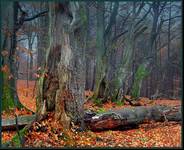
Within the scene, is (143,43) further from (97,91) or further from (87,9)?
(87,9)

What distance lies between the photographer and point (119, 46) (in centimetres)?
1155

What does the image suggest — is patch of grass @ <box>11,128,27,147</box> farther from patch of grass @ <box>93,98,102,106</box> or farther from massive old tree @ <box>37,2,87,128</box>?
patch of grass @ <box>93,98,102,106</box>

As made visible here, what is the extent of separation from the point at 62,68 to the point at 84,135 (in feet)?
5.45

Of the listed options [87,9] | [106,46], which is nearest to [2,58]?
[87,9]

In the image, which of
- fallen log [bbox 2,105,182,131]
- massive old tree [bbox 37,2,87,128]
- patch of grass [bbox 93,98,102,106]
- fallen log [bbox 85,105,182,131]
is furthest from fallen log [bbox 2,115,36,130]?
patch of grass [bbox 93,98,102,106]

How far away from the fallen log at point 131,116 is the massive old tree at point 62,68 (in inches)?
17.9

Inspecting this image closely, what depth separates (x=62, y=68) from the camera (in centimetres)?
732

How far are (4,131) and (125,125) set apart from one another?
3.03 m

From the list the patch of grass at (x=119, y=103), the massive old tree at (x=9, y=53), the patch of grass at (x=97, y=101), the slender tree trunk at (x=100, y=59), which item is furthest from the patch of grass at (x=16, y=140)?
the patch of grass at (x=119, y=103)

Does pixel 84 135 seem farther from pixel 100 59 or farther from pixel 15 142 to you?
pixel 100 59

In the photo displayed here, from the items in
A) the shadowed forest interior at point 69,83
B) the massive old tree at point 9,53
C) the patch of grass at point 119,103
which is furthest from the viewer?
the patch of grass at point 119,103

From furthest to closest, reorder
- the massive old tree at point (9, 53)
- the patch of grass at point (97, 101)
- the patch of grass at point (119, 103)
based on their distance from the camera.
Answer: the patch of grass at point (119, 103)
the patch of grass at point (97, 101)
the massive old tree at point (9, 53)

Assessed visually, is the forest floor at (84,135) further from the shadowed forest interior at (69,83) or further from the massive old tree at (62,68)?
the massive old tree at (62,68)

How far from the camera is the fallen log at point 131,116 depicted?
25.1 feet
